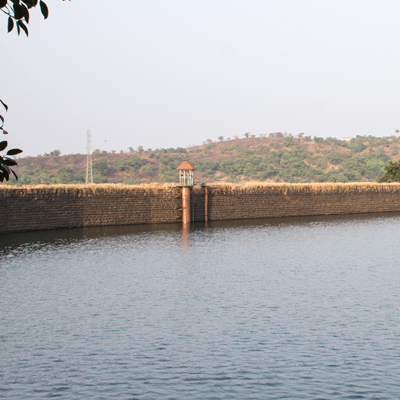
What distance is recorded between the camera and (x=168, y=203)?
3412 cm

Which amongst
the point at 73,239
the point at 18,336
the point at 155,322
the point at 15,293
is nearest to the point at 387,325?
the point at 155,322

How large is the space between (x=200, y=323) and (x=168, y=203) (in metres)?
22.8

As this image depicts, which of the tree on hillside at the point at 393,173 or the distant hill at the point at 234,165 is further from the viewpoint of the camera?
the distant hill at the point at 234,165

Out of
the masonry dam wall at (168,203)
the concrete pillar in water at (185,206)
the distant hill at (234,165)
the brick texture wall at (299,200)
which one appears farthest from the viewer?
the distant hill at (234,165)

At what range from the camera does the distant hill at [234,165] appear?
91.4 m

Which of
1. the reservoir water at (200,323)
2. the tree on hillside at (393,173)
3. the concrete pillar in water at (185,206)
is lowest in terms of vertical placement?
the reservoir water at (200,323)

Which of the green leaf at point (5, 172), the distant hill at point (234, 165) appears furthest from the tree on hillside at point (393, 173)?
the green leaf at point (5, 172)

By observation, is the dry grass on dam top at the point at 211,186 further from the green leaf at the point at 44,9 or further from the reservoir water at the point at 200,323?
the green leaf at the point at 44,9

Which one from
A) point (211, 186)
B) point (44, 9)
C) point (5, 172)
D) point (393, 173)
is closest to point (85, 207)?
point (211, 186)

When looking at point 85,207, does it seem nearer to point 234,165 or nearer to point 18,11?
point 18,11

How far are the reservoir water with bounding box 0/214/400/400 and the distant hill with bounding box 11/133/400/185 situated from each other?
6701 cm

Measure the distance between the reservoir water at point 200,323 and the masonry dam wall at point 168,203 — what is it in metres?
6.77

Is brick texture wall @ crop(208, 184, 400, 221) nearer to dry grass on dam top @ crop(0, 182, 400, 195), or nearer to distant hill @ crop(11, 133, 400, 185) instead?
dry grass on dam top @ crop(0, 182, 400, 195)

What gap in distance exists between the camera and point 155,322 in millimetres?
11641
